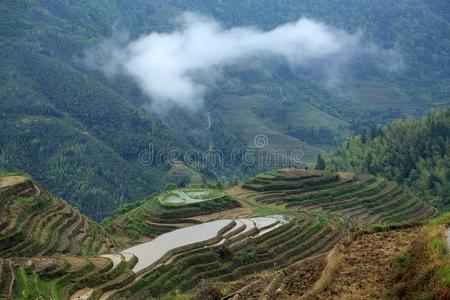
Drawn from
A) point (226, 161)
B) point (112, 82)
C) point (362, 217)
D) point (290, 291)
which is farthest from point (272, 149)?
point (290, 291)

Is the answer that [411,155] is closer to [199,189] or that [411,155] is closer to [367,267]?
[199,189]

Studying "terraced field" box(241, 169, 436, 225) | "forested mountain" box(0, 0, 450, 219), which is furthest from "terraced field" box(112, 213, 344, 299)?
"forested mountain" box(0, 0, 450, 219)

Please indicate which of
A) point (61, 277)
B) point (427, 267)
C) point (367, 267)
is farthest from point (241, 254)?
point (427, 267)

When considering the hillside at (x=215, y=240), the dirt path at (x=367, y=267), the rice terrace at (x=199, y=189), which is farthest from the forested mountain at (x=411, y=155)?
the dirt path at (x=367, y=267)

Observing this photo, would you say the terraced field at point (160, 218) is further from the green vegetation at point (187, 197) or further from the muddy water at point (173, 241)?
the muddy water at point (173, 241)

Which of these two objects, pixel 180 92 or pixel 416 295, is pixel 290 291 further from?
pixel 180 92
